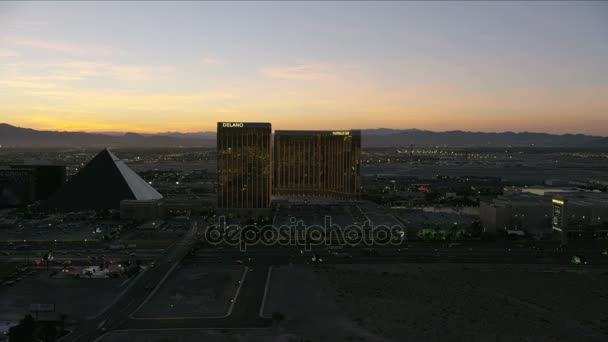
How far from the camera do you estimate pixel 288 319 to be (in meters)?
35.2

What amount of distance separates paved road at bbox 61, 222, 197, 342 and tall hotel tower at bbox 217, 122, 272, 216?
23624 mm

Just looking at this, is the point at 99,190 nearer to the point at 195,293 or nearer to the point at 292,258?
the point at 292,258

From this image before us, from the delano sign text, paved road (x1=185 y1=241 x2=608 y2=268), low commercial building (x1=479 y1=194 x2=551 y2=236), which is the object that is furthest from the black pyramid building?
low commercial building (x1=479 y1=194 x2=551 y2=236)

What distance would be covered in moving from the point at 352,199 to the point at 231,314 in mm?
59030

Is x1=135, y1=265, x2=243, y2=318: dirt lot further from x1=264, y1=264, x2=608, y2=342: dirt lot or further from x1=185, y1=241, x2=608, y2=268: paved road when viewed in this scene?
x1=185, y1=241, x2=608, y2=268: paved road

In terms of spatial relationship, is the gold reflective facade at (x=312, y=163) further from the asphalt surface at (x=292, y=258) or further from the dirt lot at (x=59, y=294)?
the dirt lot at (x=59, y=294)

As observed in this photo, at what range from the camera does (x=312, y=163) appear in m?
100

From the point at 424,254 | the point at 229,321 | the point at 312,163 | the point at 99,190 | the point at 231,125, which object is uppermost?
the point at 231,125

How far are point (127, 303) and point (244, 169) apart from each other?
42.6 metres

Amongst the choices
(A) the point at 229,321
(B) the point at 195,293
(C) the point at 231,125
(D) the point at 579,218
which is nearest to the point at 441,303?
(A) the point at 229,321

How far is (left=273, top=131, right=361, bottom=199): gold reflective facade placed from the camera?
3802 inches

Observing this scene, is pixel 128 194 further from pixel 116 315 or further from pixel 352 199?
pixel 116 315

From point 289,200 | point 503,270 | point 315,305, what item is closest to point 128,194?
point 289,200

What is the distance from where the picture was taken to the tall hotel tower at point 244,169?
79.2 metres
